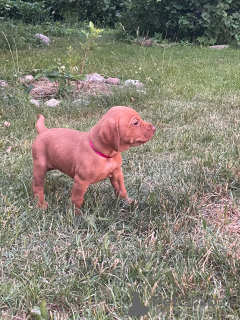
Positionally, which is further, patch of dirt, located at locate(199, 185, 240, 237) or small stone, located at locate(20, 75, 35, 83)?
small stone, located at locate(20, 75, 35, 83)

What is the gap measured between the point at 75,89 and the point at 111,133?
140 inches

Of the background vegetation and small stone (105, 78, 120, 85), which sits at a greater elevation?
the background vegetation

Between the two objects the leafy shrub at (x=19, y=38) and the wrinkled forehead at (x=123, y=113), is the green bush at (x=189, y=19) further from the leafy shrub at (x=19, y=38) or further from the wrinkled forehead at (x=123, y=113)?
the wrinkled forehead at (x=123, y=113)

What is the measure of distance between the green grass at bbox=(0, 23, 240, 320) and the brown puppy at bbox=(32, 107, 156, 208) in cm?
19

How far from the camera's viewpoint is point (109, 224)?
2227mm

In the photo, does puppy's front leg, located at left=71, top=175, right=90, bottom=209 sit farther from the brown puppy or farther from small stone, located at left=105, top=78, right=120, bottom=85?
small stone, located at left=105, top=78, right=120, bottom=85

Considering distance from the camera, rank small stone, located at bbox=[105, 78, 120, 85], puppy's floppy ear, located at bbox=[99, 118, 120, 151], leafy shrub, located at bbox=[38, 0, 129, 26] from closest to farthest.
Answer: puppy's floppy ear, located at bbox=[99, 118, 120, 151]
small stone, located at bbox=[105, 78, 120, 85]
leafy shrub, located at bbox=[38, 0, 129, 26]

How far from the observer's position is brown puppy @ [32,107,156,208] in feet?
6.86

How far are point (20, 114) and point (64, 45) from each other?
23.1ft

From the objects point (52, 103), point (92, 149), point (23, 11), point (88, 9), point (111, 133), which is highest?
point (111, 133)

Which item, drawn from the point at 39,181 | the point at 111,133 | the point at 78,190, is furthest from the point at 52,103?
the point at 111,133

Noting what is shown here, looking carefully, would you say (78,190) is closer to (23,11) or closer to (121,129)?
(121,129)

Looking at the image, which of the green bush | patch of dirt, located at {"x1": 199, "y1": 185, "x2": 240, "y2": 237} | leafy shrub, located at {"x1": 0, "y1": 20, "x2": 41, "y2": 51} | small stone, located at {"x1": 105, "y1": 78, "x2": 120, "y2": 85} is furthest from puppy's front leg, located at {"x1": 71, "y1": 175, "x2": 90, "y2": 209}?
the green bush

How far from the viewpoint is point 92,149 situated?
2.17 meters
